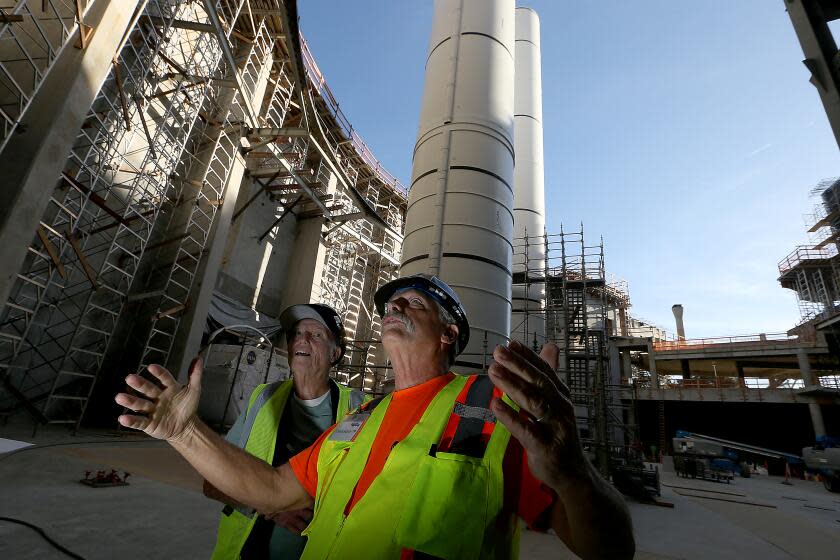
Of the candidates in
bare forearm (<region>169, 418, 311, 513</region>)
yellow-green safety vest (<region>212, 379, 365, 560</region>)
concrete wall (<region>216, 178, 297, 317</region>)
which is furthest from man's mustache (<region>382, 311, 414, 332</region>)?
concrete wall (<region>216, 178, 297, 317</region>)

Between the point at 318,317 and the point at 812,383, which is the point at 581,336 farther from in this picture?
the point at 812,383

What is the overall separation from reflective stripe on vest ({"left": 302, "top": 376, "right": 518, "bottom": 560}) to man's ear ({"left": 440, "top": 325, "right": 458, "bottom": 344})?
0.63m

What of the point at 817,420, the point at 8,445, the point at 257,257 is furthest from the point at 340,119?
the point at 817,420

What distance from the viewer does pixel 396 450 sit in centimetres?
137

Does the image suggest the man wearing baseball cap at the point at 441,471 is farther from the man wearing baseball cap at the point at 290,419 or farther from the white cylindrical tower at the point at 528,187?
the white cylindrical tower at the point at 528,187

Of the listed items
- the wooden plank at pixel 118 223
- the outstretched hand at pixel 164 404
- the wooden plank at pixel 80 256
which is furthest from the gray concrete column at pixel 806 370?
the wooden plank at pixel 80 256

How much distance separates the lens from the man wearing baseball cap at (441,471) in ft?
3.73

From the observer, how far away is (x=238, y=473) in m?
1.63

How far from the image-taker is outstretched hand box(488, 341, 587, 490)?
111cm

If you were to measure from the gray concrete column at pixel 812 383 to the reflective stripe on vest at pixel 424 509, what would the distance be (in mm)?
26033

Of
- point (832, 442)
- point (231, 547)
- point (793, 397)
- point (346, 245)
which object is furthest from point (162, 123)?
point (793, 397)

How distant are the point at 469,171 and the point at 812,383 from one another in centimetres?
2457

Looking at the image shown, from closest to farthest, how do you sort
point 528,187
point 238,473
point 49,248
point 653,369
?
1. point 238,473
2. point 49,248
3. point 528,187
4. point 653,369

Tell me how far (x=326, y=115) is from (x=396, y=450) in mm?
18884
